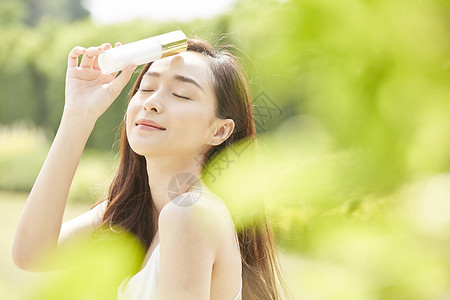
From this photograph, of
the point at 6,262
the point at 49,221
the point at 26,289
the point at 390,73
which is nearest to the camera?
the point at 390,73

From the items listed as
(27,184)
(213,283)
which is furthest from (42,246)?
(27,184)

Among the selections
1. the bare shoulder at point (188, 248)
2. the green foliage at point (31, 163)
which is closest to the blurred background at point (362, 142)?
the bare shoulder at point (188, 248)

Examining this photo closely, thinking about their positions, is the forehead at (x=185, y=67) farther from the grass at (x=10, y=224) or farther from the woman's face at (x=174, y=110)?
the grass at (x=10, y=224)

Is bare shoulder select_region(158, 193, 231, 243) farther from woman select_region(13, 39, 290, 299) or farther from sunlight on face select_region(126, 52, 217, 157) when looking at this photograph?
sunlight on face select_region(126, 52, 217, 157)

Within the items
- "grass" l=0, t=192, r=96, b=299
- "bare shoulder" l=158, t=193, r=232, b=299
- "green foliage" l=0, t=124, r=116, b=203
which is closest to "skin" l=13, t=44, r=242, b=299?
"bare shoulder" l=158, t=193, r=232, b=299

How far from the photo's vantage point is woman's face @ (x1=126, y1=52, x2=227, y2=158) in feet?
3.94

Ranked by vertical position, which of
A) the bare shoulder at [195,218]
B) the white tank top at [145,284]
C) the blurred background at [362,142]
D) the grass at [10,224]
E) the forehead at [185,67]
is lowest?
the blurred background at [362,142]

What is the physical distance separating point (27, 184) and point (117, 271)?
751 centimetres

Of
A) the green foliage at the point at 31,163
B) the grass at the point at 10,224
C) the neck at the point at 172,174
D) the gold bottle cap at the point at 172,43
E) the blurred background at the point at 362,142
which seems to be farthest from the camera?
the green foliage at the point at 31,163

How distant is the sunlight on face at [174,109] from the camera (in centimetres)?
120

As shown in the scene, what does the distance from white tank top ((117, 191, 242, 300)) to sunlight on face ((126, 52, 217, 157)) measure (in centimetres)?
25

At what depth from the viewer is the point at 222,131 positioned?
1332 mm

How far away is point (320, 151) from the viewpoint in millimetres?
335

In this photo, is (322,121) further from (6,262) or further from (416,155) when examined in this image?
(6,262)
